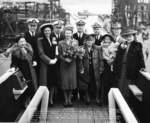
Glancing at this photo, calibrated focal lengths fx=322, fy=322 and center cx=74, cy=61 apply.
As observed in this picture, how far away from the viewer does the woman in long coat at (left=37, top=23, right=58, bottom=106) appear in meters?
6.05

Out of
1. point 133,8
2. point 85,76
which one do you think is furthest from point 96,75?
point 133,8

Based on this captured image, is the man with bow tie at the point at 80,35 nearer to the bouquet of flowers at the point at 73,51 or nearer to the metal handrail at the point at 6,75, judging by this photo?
the bouquet of flowers at the point at 73,51

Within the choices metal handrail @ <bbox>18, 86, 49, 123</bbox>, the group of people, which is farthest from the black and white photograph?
metal handrail @ <bbox>18, 86, 49, 123</bbox>

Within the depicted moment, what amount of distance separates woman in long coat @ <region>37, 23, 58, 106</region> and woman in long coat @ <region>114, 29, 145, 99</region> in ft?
3.98

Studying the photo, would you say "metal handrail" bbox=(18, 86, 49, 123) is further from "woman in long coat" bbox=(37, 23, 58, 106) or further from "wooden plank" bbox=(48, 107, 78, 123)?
"woman in long coat" bbox=(37, 23, 58, 106)

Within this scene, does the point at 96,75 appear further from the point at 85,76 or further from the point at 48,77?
the point at 48,77

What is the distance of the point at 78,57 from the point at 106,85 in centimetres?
81

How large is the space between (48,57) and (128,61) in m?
1.55

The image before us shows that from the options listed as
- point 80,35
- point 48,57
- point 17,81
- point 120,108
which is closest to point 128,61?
point 80,35

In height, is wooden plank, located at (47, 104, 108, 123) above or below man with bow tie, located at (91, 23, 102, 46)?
below

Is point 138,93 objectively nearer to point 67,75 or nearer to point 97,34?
point 67,75

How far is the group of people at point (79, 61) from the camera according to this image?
5.98 meters

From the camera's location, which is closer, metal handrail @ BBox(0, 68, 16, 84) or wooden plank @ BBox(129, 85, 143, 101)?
metal handrail @ BBox(0, 68, 16, 84)

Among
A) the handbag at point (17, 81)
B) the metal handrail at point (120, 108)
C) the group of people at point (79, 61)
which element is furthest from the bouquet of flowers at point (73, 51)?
the metal handrail at point (120, 108)
